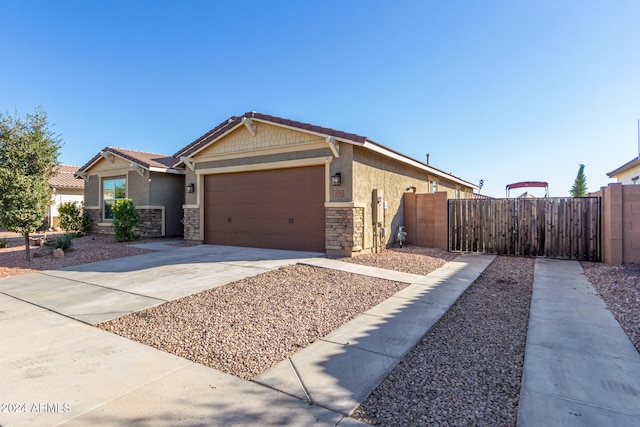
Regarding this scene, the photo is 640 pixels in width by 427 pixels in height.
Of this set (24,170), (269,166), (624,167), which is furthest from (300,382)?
(624,167)

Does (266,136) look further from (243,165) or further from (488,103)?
(488,103)

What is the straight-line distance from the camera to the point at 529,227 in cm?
1017

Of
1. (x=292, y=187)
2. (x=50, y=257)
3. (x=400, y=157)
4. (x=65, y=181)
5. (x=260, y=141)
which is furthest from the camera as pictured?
(x=65, y=181)

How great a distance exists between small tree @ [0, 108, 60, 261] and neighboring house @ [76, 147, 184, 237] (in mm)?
4619

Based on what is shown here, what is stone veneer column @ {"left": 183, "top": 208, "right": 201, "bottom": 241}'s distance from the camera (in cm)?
1254

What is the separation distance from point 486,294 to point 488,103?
9546mm

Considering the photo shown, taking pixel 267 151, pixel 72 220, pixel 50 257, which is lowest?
pixel 50 257

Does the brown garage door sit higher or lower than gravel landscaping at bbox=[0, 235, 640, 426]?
higher

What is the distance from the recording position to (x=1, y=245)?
12750 millimetres

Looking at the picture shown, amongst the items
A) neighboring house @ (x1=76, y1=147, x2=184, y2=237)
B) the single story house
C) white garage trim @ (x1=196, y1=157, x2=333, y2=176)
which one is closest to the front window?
neighboring house @ (x1=76, y1=147, x2=184, y2=237)

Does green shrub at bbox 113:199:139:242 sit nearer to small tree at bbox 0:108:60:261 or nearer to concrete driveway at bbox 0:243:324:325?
small tree at bbox 0:108:60:261

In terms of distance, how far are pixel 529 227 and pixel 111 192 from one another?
17.5 metres

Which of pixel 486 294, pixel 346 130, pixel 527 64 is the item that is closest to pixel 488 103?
Result: pixel 527 64

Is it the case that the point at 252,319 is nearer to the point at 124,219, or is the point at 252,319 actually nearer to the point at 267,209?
the point at 267,209
